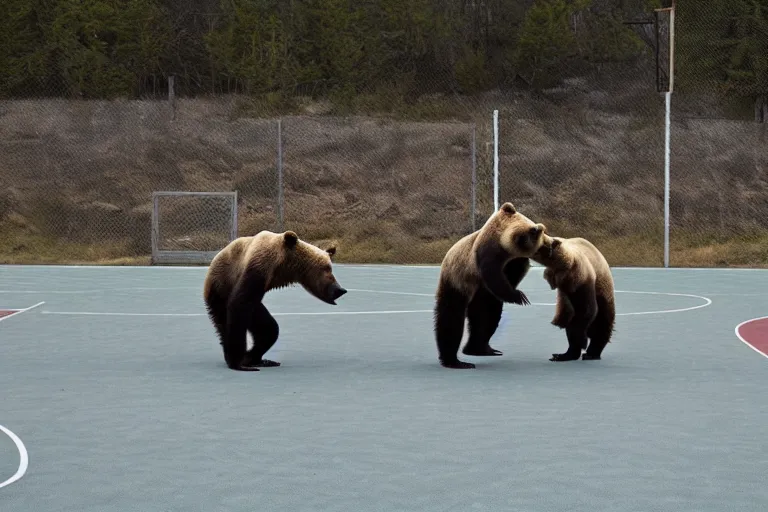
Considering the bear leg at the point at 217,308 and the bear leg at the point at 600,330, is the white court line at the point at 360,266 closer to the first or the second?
the bear leg at the point at 600,330

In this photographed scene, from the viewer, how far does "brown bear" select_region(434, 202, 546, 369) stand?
10.4m

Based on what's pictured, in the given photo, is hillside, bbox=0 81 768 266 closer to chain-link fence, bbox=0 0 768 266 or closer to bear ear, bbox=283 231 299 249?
chain-link fence, bbox=0 0 768 266

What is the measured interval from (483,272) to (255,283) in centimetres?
191

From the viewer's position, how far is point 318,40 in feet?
125

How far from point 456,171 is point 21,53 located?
14.1 m

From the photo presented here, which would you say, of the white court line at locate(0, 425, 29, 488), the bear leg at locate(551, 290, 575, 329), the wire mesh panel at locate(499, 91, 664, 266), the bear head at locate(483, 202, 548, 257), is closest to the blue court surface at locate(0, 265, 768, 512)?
the white court line at locate(0, 425, 29, 488)

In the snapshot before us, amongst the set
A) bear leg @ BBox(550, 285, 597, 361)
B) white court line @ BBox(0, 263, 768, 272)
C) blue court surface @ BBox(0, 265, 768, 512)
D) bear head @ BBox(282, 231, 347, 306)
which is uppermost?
bear head @ BBox(282, 231, 347, 306)

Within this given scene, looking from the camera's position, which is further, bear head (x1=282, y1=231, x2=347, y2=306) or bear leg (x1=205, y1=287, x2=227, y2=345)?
bear leg (x1=205, y1=287, x2=227, y2=345)

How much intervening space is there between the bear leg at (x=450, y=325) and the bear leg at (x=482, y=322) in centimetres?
46

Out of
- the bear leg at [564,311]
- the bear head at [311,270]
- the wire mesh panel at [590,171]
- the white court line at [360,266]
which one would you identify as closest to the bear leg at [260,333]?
the bear head at [311,270]

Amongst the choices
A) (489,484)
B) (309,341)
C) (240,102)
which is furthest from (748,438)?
(240,102)

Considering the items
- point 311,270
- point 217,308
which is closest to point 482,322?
point 311,270

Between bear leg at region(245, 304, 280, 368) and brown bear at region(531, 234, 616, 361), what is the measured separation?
92.8 inches

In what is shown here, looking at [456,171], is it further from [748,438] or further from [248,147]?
[748,438]
